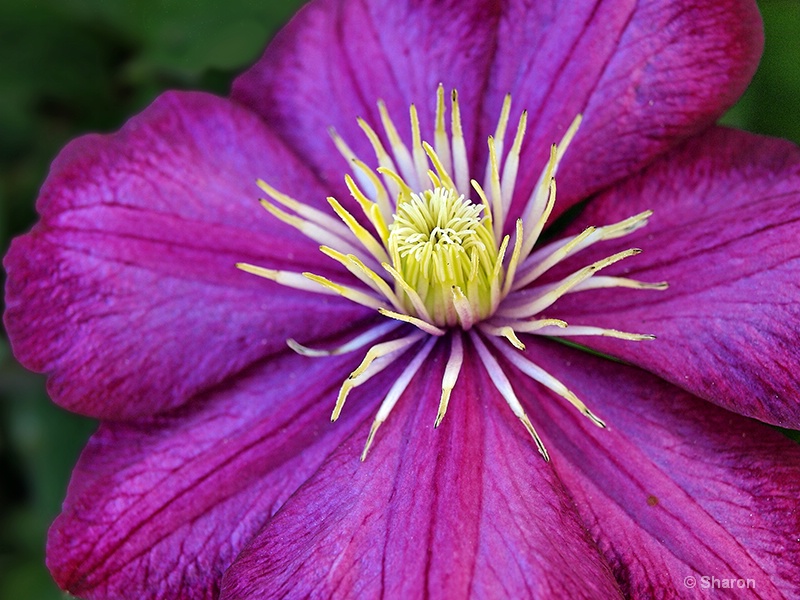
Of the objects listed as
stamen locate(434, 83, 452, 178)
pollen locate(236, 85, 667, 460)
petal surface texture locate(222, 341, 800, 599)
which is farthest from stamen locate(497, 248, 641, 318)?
stamen locate(434, 83, 452, 178)

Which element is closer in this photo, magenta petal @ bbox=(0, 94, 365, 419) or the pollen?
the pollen

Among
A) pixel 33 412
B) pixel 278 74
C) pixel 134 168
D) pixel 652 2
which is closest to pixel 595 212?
pixel 652 2

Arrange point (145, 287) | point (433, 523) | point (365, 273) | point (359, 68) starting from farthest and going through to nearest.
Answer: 1. point (359, 68)
2. point (145, 287)
3. point (365, 273)
4. point (433, 523)

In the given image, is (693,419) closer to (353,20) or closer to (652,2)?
(652,2)

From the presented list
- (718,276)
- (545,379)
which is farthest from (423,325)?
(718,276)

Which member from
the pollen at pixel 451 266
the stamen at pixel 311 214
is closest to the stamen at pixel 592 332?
the pollen at pixel 451 266

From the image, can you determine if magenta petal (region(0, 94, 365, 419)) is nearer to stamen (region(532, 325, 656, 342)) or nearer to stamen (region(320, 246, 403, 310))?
stamen (region(320, 246, 403, 310))

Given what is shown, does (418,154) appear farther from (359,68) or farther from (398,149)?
(359,68)
